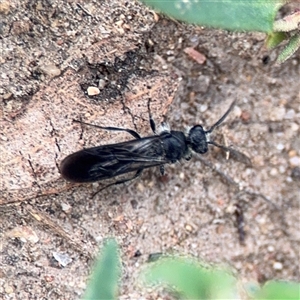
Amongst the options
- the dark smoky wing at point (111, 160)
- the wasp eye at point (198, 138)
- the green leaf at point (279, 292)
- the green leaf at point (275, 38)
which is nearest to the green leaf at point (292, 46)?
the green leaf at point (275, 38)

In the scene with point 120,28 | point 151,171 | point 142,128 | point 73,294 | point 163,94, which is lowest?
point 73,294

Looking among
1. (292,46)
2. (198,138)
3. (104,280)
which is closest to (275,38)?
(292,46)

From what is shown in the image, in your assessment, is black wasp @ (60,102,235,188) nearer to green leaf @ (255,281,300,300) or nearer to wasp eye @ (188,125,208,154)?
wasp eye @ (188,125,208,154)

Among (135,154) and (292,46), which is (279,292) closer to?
(135,154)

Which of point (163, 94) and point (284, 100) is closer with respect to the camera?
point (163, 94)

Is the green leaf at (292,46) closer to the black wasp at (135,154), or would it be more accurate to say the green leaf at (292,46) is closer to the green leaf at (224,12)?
the green leaf at (224,12)

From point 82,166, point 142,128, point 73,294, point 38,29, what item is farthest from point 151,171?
point 38,29

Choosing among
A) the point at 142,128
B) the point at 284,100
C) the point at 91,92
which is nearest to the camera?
the point at 91,92

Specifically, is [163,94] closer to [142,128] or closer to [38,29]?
[142,128]
